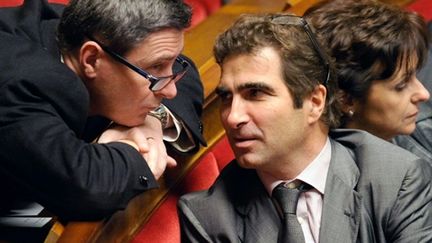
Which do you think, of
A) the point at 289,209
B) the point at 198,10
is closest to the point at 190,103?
the point at 289,209

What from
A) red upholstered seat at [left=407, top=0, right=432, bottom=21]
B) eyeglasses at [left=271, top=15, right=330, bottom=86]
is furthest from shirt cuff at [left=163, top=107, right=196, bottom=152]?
red upholstered seat at [left=407, top=0, right=432, bottom=21]

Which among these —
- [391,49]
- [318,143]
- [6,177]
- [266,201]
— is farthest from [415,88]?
[6,177]

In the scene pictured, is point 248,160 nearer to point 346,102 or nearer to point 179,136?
point 179,136

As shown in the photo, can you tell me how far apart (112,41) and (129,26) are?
0.03 meters

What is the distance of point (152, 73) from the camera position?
3.86 feet

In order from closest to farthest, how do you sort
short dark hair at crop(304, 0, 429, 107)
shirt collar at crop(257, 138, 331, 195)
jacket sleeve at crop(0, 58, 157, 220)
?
1. jacket sleeve at crop(0, 58, 157, 220)
2. shirt collar at crop(257, 138, 331, 195)
3. short dark hair at crop(304, 0, 429, 107)

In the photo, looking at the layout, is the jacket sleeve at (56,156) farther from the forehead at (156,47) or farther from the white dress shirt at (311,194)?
the white dress shirt at (311,194)

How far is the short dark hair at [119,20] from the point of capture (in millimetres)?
1127

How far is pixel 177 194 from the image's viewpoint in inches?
52.9

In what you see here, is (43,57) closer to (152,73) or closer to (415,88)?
(152,73)

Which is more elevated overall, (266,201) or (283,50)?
(283,50)

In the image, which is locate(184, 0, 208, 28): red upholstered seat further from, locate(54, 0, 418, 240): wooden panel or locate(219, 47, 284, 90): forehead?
locate(219, 47, 284, 90): forehead

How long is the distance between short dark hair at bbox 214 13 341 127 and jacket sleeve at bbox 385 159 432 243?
176 mm

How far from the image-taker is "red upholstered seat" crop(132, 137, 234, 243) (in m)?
1.25
